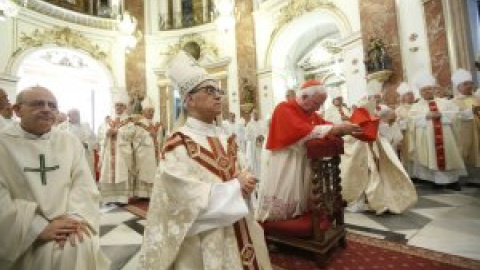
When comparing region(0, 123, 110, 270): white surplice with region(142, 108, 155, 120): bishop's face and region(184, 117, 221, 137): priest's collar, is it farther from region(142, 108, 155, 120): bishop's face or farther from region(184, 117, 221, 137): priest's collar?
region(142, 108, 155, 120): bishop's face

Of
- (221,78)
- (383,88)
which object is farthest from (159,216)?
(221,78)

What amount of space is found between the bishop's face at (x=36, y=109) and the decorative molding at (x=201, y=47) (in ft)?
37.3

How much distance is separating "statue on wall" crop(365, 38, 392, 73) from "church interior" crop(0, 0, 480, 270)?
0.03 m

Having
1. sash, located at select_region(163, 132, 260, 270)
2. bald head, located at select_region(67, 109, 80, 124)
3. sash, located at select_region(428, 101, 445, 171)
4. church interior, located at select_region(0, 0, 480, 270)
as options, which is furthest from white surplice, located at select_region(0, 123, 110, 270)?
sash, located at select_region(428, 101, 445, 171)

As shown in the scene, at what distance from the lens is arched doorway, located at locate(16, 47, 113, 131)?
12.8m

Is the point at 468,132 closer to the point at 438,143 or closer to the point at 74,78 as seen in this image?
the point at 438,143

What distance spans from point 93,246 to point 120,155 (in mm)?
3953

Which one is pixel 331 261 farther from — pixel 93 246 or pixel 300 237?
pixel 93 246

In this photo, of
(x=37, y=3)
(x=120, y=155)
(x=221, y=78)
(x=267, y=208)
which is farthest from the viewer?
(x=221, y=78)

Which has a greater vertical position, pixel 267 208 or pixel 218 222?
pixel 218 222

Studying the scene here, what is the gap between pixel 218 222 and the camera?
5.11 feet

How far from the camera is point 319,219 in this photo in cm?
250

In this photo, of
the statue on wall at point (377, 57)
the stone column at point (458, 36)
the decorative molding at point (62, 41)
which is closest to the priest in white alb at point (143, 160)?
the statue on wall at point (377, 57)

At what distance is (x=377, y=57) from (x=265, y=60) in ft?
15.3
